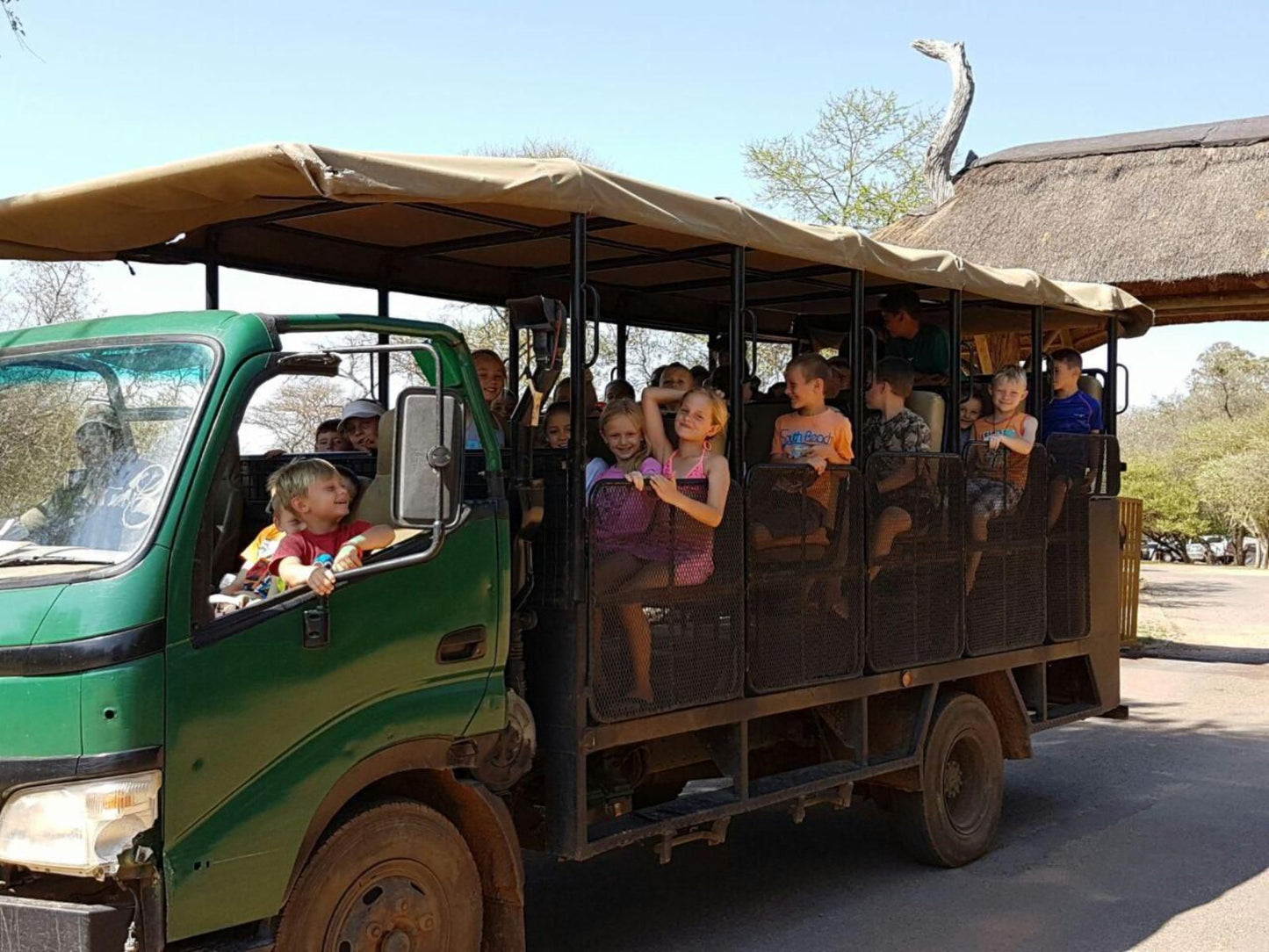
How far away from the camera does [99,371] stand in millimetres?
4316

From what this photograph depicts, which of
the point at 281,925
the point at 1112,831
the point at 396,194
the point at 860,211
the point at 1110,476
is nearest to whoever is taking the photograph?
the point at 281,925

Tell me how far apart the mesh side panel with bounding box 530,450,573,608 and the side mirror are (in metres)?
0.76

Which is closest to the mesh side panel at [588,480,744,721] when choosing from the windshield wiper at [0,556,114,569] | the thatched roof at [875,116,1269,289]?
the windshield wiper at [0,556,114,569]

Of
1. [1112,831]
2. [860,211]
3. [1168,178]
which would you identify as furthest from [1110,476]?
[860,211]

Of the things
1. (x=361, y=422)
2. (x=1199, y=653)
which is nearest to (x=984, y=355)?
(x=1199, y=653)

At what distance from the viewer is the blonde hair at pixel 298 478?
174 inches

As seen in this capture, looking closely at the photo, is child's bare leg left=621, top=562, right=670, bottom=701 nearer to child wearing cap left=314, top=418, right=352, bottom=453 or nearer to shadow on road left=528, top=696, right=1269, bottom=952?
shadow on road left=528, top=696, right=1269, bottom=952

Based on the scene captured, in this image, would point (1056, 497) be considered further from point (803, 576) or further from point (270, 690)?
point (270, 690)

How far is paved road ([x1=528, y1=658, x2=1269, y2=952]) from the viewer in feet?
19.7

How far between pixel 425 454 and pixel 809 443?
2.58m

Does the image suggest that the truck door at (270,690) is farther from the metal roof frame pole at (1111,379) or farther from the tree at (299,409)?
the metal roof frame pole at (1111,379)

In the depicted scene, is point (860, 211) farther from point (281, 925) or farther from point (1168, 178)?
point (281, 925)

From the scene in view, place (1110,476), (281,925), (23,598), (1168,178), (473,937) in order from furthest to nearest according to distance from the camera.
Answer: (1168,178) < (1110,476) < (473,937) < (281,925) < (23,598)

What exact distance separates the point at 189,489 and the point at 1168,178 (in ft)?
A: 49.3
